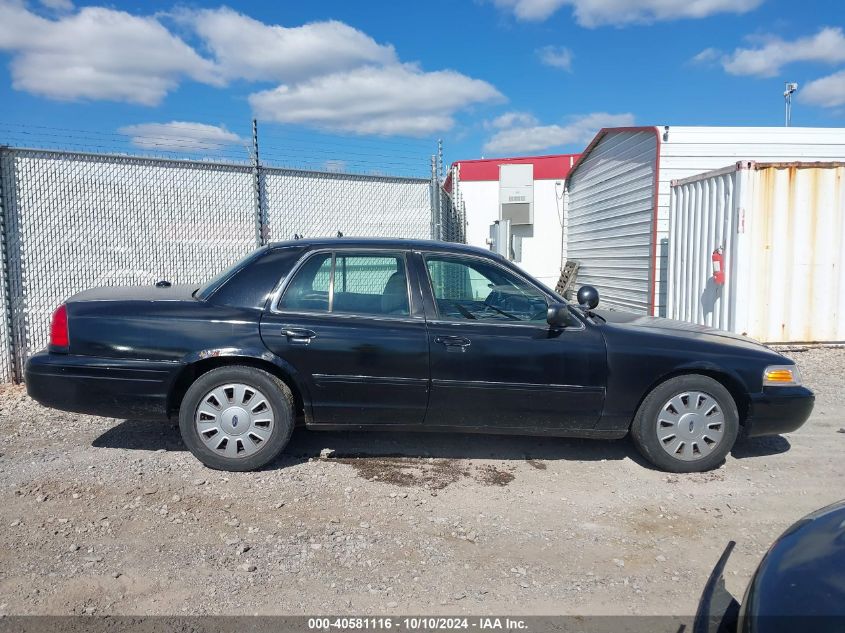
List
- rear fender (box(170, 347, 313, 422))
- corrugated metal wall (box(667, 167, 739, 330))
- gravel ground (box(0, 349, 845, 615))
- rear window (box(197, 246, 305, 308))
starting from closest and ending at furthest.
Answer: gravel ground (box(0, 349, 845, 615))
rear fender (box(170, 347, 313, 422))
rear window (box(197, 246, 305, 308))
corrugated metal wall (box(667, 167, 739, 330))

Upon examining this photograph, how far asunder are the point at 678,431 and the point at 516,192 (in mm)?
12975

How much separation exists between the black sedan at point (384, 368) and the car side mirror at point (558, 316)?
0.5 inches

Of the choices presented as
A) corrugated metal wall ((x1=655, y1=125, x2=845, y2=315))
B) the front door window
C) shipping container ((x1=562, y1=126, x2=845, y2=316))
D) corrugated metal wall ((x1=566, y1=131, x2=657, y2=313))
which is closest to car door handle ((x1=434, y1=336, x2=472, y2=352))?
the front door window

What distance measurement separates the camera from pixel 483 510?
421 centimetres

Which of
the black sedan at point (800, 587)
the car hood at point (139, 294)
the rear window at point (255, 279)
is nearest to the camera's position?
the black sedan at point (800, 587)

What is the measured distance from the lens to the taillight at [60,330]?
184 inches

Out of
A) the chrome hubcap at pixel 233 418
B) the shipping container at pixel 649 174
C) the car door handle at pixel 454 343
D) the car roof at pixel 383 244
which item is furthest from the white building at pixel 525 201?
the chrome hubcap at pixel 233 418

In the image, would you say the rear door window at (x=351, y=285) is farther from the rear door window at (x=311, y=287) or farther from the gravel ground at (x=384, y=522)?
the gravel ground at (x=384, y=522)

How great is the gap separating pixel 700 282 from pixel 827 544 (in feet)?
25.0

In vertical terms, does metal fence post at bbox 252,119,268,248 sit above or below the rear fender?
above

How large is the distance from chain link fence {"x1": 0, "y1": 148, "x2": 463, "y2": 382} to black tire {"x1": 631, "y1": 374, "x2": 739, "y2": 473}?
16.8 ft

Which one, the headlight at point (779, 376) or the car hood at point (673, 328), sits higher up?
the car hood at point (673, 328)

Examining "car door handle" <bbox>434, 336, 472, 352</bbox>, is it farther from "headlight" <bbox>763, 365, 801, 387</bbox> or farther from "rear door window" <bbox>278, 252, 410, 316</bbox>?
"headlight" <bbox>763, 365, 801, 387</bbox>

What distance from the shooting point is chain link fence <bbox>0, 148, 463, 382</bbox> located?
702 centimetres
